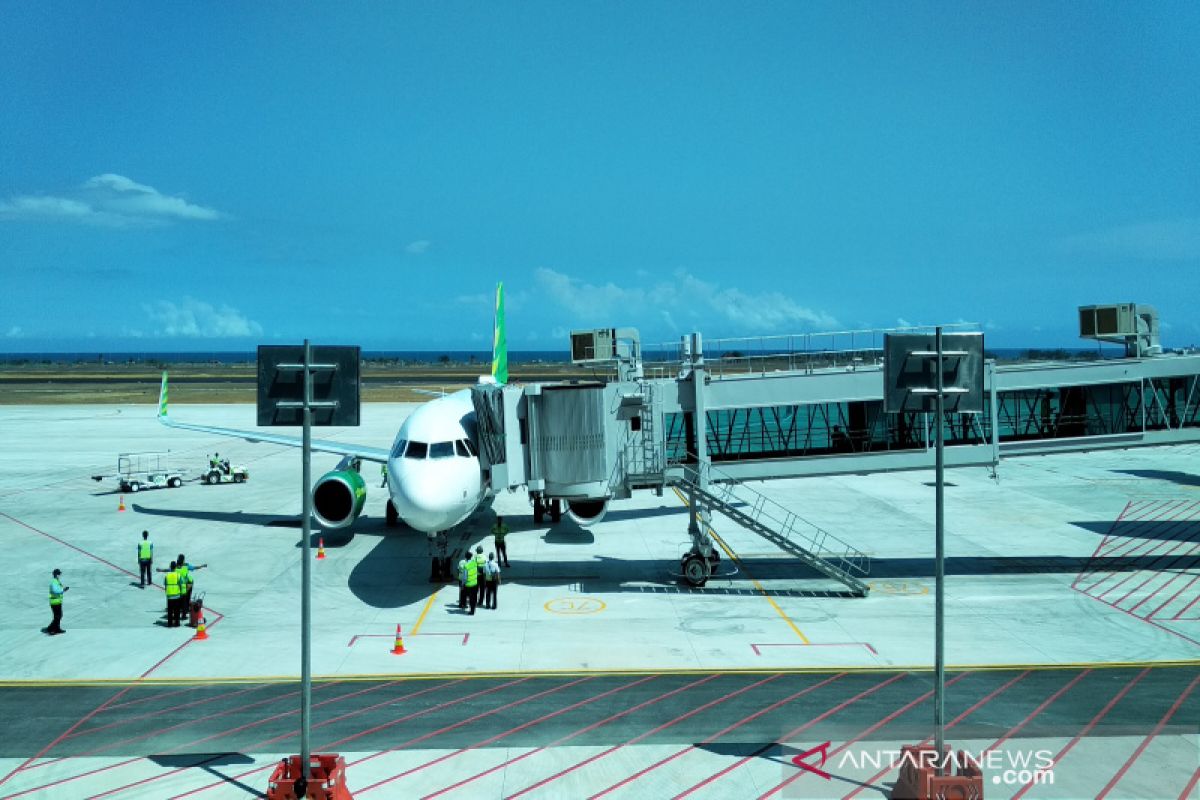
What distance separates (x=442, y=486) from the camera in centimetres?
2462

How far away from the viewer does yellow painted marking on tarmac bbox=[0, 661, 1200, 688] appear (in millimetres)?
19234

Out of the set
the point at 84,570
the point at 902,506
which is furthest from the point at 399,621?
the point at 902,506

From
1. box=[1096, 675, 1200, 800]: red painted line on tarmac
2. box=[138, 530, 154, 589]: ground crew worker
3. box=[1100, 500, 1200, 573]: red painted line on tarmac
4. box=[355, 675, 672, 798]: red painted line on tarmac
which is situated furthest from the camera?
box=[1100, 500, 1200, 573]: red painted line on tarmac

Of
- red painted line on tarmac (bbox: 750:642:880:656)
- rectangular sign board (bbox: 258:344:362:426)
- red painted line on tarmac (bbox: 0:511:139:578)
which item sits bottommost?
red painted line on tarmac (bbox: 750:642:880:656)

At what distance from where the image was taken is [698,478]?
26.6 m

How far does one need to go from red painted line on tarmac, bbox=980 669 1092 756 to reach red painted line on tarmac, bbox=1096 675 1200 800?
178 cm

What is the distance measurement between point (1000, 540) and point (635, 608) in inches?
641

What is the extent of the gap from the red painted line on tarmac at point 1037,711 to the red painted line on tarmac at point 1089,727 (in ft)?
2.73

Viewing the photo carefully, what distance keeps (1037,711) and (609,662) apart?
28.5 feet

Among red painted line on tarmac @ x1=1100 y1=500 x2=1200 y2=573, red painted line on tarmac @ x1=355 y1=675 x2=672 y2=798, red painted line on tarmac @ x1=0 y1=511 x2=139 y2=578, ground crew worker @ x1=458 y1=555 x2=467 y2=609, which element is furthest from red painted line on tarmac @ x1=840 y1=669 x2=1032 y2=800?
red painted line on tarmac @ x1=0 y1=511 x2=139 y2=578

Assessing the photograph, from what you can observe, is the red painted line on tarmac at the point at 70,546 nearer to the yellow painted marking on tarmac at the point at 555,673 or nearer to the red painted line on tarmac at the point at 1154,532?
the yellow painted marking on tarmac at the point at 555,673

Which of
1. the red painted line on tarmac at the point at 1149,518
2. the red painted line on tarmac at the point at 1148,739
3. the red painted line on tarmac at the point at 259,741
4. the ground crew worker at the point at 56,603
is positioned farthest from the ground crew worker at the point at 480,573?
the red painted line on tarmac at the point at 1149,518

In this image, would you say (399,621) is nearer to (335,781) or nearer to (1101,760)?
(335,781)

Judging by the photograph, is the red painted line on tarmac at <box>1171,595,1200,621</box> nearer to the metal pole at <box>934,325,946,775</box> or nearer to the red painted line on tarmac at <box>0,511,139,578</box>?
the metal pole at <box>934,325,946,775</box>
